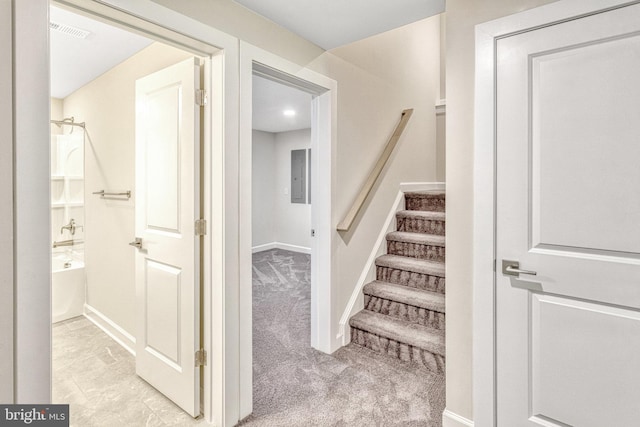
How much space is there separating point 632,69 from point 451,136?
674 millimetres

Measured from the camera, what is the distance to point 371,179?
2.73 metres

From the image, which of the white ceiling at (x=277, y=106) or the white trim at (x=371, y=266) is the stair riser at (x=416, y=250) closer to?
the white trim at (x=371, y=266)

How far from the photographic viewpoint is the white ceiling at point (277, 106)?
374 centimetres

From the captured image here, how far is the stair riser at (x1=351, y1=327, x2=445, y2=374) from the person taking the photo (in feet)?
7.22

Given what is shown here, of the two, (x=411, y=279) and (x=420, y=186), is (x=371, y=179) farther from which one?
(x=420, y=186)

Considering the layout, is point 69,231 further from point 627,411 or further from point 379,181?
point 627,411

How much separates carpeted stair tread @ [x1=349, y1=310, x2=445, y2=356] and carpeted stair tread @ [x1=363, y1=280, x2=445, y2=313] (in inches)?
6.2

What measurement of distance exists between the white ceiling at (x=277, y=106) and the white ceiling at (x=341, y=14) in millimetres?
1050

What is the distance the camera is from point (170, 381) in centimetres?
192

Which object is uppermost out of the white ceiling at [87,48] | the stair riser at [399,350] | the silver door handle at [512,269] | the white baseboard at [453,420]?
the white ceiling at [87,48]

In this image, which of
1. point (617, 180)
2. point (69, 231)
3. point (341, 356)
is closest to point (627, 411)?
point (617, 180)
